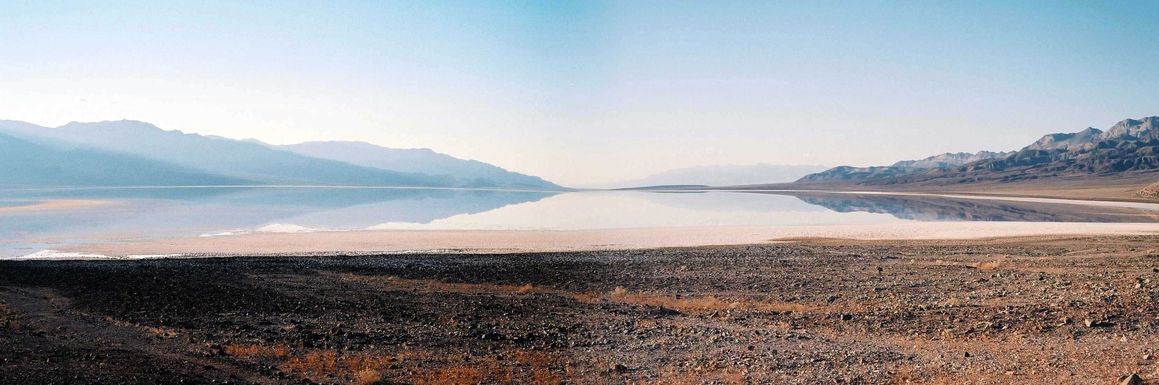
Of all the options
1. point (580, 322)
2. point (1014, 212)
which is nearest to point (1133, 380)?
point (580, 322)

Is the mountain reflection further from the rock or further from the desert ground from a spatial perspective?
the rock

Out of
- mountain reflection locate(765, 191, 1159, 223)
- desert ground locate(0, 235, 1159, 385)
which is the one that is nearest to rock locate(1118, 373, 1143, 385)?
desert ground locate(0, 235, 1159, 385)

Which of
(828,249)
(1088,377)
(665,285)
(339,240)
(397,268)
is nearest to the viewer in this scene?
(1088,377)

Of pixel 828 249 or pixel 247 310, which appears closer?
pixel 247 310

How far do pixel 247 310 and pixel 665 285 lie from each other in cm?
846

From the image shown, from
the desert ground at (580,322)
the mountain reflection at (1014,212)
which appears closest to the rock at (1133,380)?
the desert ground at (580,322)

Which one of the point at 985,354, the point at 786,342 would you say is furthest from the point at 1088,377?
the point at 786,342

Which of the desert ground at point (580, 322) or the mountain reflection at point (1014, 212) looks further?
the mountain reflection at point (1014, 212)

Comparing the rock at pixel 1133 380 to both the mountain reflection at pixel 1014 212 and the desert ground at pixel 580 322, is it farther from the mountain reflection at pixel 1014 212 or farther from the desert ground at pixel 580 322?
the mountain reflection at pixel 1014 212

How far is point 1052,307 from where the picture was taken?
13.0 m

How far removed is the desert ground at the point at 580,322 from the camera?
29.7ft

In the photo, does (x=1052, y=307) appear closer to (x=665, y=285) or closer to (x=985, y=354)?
(x=985, y=354)

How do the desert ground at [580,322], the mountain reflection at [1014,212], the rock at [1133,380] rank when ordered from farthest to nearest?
the mountain reflection at [1014,212]
the desert ground at [580,322]
the rock at [1133,380]

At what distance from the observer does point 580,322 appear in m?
12.5
